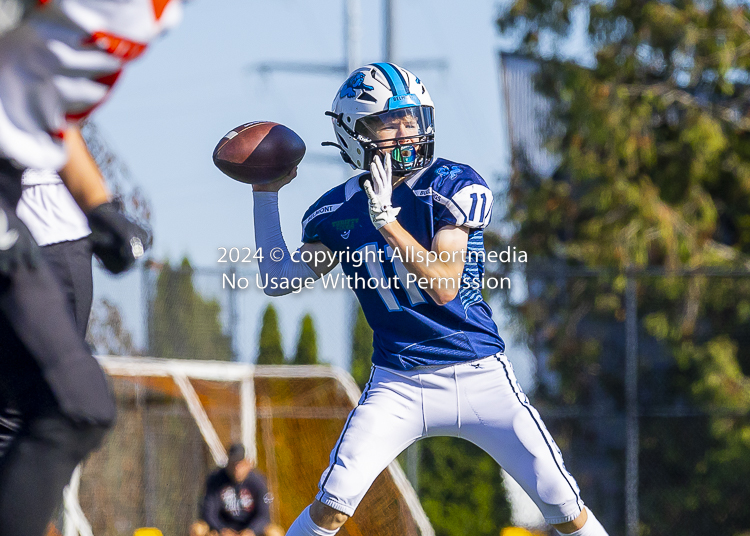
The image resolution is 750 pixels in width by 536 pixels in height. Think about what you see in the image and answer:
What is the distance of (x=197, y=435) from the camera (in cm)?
919

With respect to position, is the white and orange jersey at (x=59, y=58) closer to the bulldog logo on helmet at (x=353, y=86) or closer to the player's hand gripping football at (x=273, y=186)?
the bulldog logo on helmet at (x=353, y=86)

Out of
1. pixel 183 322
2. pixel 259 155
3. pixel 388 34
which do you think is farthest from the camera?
pixel 388 34

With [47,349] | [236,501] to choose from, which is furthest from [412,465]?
[47,349]

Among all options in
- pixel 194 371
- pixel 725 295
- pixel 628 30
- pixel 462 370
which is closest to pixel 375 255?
pixel 462 370

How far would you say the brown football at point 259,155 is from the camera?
3715 millimetres

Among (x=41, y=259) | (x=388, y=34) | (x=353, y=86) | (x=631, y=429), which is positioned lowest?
(x=631, y=429)

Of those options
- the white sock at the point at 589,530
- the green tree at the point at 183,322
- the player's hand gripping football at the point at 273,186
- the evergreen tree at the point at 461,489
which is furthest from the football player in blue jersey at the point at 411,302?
the evergreen tree at the point at 461,489

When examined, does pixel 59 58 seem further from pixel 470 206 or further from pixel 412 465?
pixel 412 465

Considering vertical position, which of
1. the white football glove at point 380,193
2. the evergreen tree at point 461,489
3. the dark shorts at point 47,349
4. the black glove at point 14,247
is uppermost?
the white football glove at point 380,193

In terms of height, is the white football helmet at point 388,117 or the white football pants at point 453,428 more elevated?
the white football helmet at point 388,117

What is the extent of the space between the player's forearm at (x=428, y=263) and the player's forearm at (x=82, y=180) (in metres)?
1.24

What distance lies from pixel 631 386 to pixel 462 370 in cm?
629

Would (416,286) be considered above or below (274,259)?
below

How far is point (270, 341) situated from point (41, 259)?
8488mm
